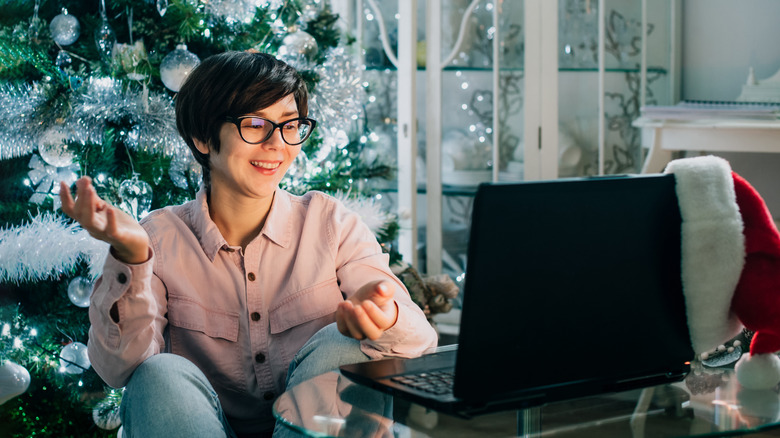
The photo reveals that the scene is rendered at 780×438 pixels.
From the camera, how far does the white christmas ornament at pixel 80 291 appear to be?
184 cm

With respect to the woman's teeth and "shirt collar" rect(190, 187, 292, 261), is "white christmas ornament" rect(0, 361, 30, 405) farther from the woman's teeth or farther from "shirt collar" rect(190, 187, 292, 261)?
the woman's teeth

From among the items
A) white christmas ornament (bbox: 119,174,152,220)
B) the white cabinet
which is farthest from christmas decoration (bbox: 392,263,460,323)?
white christmas ornament (bbox: 119,174,152,220)

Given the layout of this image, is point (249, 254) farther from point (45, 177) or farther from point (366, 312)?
point (45, 177)

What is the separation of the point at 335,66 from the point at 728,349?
126 cm

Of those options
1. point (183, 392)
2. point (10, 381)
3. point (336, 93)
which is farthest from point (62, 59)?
point (183, 392)

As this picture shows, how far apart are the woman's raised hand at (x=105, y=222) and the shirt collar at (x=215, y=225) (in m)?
0.28

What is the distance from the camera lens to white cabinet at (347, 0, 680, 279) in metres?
2.66

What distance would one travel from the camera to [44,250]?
1.78 meters

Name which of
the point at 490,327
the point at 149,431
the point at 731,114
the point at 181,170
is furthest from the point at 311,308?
the point at 731,114

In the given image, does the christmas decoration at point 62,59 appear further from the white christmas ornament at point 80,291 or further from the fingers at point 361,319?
the fingers at point 361,319

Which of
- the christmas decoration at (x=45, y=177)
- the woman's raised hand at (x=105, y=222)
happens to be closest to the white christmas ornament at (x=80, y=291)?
the christmas decoration at (x=45, y=177)

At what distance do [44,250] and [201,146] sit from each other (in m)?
0.59

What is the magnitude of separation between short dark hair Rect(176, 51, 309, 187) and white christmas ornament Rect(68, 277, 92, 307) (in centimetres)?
62

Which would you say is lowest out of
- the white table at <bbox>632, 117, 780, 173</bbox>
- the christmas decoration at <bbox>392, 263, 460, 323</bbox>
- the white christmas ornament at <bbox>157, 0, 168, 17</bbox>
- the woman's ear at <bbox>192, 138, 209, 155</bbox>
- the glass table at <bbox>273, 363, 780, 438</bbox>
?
the christmas decoration at <bbox>392, 263, 460, 323</bbox>
